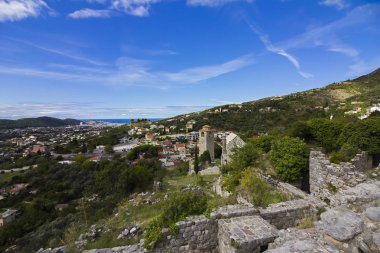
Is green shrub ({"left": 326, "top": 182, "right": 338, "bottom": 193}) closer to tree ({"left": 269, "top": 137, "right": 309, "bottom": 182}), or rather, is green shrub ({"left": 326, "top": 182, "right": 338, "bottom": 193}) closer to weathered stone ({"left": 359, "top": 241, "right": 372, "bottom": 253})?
tree ({"left": 269, "top": 137, "right": 309, "bottom": 182})

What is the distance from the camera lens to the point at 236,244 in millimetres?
3365

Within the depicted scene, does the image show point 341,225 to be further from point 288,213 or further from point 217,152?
point 217,152

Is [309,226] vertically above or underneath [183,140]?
above

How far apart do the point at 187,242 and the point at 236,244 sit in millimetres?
1089

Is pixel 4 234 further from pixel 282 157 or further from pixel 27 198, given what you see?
pixel 282 157

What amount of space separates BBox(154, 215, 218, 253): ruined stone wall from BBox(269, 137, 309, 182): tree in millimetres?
4977

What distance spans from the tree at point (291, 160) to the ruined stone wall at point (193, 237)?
4.98 m

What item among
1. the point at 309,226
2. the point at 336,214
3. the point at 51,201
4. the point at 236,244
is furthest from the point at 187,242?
the point at 51,201

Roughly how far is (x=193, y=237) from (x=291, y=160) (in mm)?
5594

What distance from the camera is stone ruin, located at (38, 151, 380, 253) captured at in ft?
8.11

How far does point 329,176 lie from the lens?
6.31 metres

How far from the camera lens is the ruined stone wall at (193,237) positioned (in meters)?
3.91

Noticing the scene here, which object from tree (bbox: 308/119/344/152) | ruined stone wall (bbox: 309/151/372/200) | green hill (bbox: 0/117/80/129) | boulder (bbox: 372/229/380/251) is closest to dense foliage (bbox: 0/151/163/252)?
ruined stone wall (bbox: 309/151/372/200)

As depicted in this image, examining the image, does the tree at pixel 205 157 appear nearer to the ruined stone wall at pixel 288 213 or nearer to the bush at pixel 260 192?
the bush at pixel 260 192
